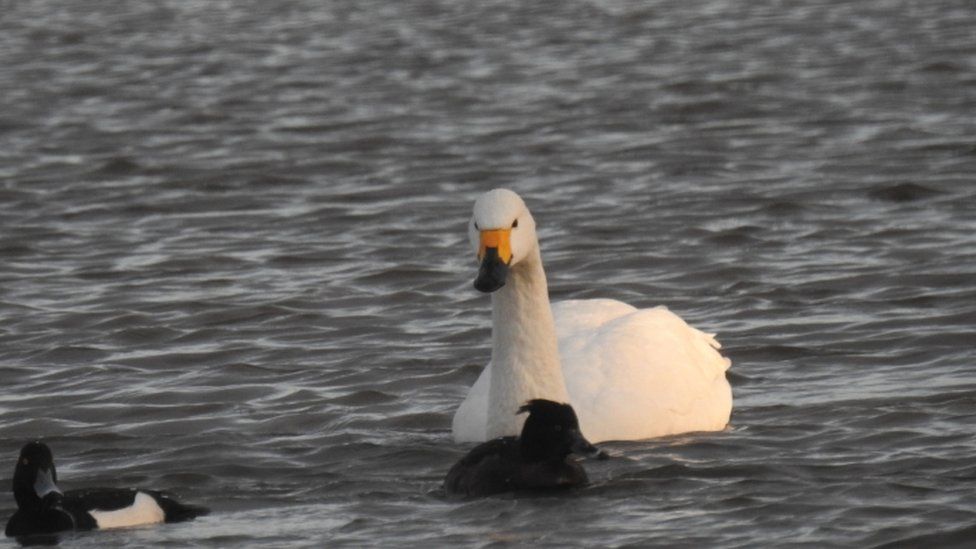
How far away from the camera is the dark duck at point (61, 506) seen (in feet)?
27.4

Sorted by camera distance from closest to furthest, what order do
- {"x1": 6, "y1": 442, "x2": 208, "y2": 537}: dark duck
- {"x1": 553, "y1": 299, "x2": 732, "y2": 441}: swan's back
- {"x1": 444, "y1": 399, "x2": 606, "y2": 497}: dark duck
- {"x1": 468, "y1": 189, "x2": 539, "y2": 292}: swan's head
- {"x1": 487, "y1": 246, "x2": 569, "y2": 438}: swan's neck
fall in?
{"x1": 6, "y1": 442, "x2": 208, "y2": 537}: dark duck → {"x1": 444, "y1": 399, "x2": 606, "y2": 497}: dark duck → {"x1": 468, "y1": 189, "x2": 539, "y2": 292}: swan's head → {"x1": 487, "y1": 246, "x2": 569, "y2": 438}: swan's neck → {"x1": 553, "y1": 299, "x2": 732, "y2": 441}: swan's back

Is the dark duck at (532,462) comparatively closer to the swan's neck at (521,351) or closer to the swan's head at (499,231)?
the swan's neck at (521,351)

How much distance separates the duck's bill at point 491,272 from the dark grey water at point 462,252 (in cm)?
81

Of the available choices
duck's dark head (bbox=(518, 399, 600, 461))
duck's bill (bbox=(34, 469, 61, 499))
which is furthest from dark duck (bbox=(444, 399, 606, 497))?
duck's bill (bbox=(34, 469, 61, 499))

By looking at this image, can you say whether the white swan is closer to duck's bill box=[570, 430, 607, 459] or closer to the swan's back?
the swan's back

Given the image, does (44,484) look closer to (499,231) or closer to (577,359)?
(499,231)

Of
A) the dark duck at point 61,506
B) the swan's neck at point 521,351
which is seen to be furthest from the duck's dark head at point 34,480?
the swan's neck at point 521,351

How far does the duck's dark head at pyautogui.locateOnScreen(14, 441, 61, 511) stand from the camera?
8.40 meters

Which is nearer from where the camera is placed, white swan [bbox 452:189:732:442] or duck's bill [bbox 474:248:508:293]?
duck's bill [bbox 474:248:508:293]

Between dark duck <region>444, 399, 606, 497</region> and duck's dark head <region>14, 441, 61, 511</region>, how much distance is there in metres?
1.52

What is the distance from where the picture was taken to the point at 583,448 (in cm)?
886

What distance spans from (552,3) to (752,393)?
19.3 metres

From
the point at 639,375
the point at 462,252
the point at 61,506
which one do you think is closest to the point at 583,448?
the point at 639,375

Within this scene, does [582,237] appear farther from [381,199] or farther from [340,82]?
[340,82]
